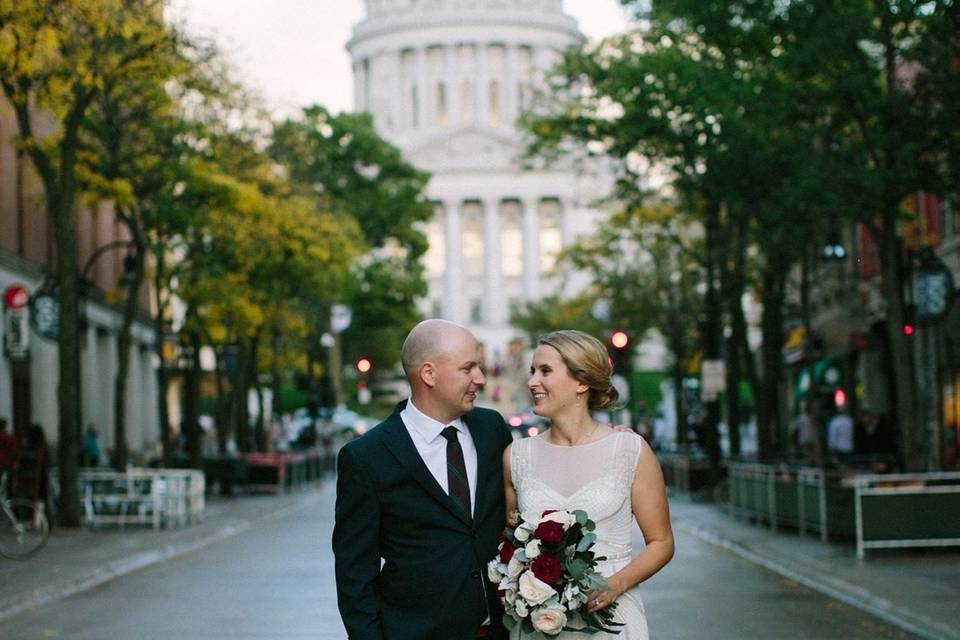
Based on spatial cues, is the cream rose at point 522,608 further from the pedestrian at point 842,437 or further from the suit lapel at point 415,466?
the pedestrian at point 842,437

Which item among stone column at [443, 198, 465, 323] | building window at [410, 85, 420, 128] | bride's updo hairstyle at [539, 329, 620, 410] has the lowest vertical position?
bride's updo hairstyle at [539, 329, 620, 410]

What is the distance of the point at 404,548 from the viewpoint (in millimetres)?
5922

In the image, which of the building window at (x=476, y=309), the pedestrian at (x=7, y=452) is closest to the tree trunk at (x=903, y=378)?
the pedestrian at (x=7, y=452)

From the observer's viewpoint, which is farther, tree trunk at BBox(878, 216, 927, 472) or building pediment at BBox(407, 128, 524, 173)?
building pediment at BBox(407, 128, 524, 173)

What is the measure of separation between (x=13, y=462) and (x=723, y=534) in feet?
32.3

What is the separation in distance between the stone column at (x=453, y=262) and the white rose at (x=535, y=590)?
441 ft

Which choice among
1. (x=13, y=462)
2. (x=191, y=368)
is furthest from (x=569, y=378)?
(x=191, y=368)

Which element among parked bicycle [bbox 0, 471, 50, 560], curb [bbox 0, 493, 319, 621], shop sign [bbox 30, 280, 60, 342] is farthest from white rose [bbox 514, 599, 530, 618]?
shop sign [bbox 30, 280, 60, 342]

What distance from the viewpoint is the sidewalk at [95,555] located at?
56.3 ft

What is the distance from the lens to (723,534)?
25.0 metres

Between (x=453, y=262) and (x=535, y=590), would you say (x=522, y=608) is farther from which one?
(x=453, y=262)

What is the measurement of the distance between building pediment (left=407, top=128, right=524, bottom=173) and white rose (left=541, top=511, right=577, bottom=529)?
431 feet

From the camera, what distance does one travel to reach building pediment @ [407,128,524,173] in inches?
5394

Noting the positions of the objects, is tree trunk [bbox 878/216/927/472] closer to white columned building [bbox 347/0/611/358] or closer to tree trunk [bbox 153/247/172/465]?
tree trunk [bbox 153/247/172/465]
